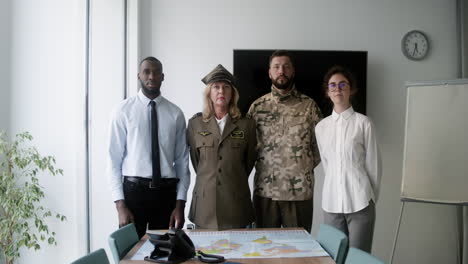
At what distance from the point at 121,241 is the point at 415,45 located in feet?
12.2

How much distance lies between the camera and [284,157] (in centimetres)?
264

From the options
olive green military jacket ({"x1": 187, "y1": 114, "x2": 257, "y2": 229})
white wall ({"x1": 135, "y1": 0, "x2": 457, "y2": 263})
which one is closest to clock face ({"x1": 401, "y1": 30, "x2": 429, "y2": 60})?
white wall ({"x1": 135, "y1": 0, "x2": 457, "y2": 263})

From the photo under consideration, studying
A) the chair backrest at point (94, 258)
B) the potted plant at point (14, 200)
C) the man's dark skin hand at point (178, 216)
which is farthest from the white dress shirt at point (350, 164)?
the potted plant at point (14, 200)

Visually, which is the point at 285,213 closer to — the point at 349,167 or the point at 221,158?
the point at 349,167

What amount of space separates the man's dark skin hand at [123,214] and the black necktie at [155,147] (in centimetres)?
24

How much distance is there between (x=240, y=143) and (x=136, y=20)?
6.86 feet

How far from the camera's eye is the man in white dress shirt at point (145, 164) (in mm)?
2430

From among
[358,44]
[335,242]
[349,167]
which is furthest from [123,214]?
[358,44]

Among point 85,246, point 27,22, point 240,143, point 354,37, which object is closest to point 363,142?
point 240,143

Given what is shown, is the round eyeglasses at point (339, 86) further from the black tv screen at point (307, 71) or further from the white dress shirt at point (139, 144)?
the black tv screen at point (307, 71)

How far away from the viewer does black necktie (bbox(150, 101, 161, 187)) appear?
2.46 metres

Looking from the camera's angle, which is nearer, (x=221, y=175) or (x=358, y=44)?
(x=221, y=175)

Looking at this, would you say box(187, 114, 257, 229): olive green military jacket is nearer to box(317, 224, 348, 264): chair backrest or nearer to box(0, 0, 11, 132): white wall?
box(317, 224, 348, 264): chair backrest

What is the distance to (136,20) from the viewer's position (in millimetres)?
3795
